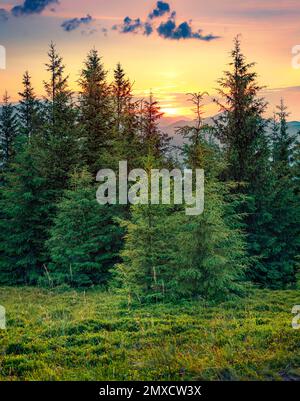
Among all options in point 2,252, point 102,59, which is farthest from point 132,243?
point 102,59

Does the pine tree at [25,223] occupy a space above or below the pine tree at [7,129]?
below

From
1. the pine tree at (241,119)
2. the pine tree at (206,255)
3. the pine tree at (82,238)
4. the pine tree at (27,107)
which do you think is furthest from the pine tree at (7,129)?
the pine tree at (206,255)

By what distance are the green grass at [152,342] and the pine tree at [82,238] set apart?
20.0 ft

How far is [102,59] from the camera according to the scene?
3522 cm

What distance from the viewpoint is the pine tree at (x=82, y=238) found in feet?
69.4

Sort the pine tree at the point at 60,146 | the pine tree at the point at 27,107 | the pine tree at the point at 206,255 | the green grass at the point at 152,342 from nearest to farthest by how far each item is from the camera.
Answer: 1. the green grass at the point at 152,342
2. the pine tree at the point at 206,255
3. the pine tree at the point at 60,146
4. the pine tree at the point at 27,107

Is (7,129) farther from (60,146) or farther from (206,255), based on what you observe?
(206,255)

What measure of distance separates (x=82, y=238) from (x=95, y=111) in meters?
13.1

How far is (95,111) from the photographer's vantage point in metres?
30.8

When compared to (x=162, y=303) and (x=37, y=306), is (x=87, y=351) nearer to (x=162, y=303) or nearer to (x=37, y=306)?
(x=162, y=303)

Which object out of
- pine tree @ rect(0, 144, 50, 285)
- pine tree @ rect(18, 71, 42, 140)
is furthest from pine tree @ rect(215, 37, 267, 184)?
pine tree @ rect(18, 71, 42, 140)

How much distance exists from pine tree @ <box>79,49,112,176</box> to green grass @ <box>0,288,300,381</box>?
1492cm

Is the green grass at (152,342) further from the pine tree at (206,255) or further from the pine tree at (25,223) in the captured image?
the pine tree at (25,223)
